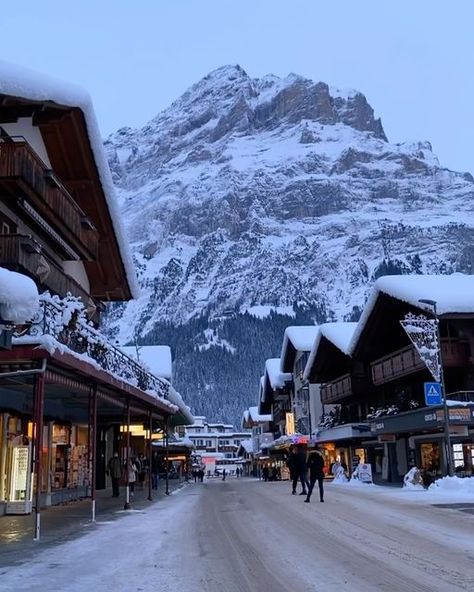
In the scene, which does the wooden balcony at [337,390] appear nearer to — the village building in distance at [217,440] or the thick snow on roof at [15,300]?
the thick snow on roof at [15,300]

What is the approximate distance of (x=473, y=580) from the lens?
26.3 ft

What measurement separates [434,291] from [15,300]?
24.7m

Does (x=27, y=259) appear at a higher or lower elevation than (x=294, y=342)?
lower

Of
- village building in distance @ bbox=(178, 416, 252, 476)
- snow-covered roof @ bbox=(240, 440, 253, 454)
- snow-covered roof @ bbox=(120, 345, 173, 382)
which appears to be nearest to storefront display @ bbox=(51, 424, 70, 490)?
snow-covered roof @ bbox=(120, 345, 173, 382)

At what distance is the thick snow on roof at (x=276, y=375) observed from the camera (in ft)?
235

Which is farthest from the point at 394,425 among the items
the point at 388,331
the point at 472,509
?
the point at 472,509

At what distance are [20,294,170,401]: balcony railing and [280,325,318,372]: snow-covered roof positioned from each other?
38419 millimetres

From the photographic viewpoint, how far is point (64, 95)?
17.9 meters

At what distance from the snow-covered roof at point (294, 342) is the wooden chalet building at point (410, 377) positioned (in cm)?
1401

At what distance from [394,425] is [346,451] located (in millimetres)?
17314

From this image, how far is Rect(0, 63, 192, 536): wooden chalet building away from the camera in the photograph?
13883mm

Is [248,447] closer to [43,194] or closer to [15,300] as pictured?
[43,194]

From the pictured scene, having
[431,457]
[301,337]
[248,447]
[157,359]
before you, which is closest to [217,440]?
[248,447]

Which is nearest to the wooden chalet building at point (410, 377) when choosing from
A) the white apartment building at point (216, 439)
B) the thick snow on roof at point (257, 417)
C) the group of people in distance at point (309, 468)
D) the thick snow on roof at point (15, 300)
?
the group of people in distance at point (309, 468)
